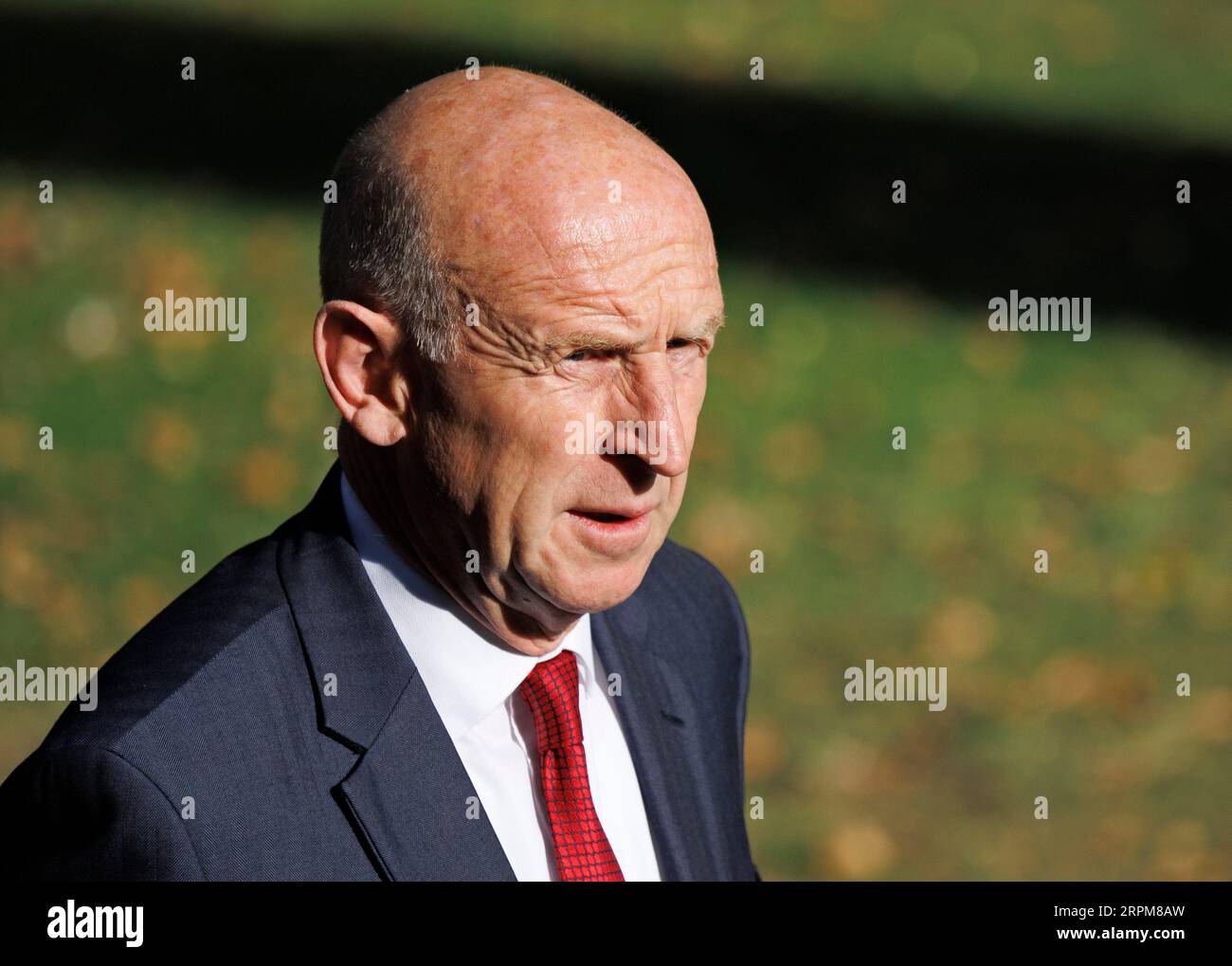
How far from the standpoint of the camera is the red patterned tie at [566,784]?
256cm

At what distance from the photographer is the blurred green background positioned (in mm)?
5578

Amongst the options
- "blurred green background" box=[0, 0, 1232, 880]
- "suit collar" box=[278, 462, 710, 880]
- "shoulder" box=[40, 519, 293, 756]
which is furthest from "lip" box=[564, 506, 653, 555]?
"blurred green background" box=[0, 0, 1232, 880]

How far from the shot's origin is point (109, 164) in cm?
841

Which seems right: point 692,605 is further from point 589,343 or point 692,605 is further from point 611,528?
point 589,343

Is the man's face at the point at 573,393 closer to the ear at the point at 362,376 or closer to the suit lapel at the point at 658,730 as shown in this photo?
the ear at the point at 362,376

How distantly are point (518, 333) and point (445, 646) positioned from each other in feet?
1.84

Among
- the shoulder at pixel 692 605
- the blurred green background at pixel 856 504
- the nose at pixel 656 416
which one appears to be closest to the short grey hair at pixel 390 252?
the nose at pixel 656 416

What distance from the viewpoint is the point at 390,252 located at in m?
2.38

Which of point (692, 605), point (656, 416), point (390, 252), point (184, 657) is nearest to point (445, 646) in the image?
point (184, 657)

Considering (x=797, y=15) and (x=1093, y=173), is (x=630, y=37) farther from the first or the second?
(x=1093, y=173)

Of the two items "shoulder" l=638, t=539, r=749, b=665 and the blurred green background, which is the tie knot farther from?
the blurred green background
